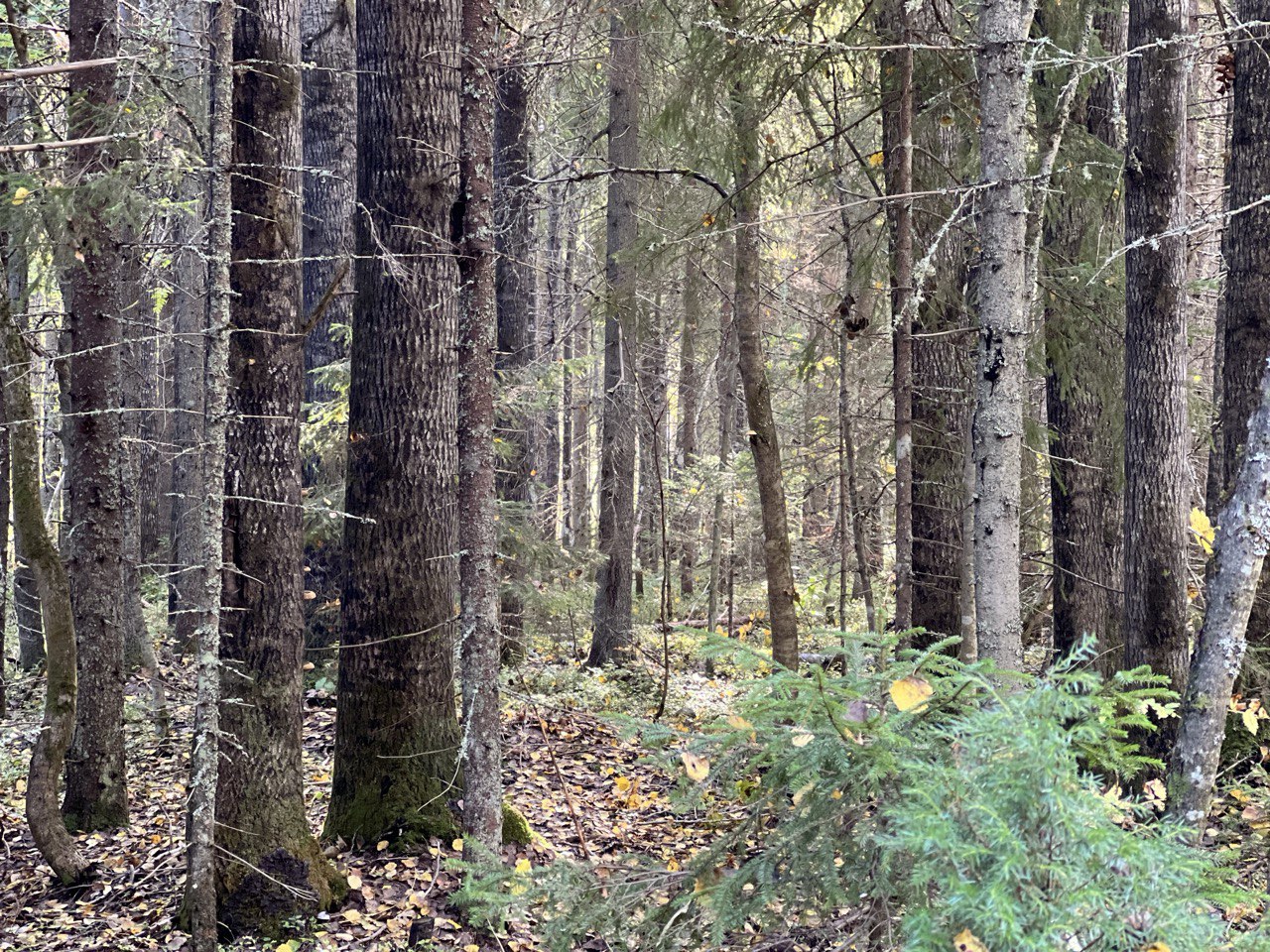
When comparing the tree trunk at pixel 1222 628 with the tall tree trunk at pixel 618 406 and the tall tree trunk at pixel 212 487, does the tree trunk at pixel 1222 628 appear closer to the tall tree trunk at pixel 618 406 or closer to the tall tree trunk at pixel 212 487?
the tall tree trunk at pixel 212 487

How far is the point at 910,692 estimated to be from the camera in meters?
2.81

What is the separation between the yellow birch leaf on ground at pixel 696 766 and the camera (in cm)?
311

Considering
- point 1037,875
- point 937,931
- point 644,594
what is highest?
point 1037,875

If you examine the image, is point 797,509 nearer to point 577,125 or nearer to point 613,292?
point 577,125

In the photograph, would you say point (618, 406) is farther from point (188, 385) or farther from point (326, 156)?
point (188, 385)

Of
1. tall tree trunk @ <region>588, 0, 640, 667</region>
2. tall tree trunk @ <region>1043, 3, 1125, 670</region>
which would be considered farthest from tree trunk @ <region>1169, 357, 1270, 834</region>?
tall tree trunk @ <region>588, 0, 640, 667</region>

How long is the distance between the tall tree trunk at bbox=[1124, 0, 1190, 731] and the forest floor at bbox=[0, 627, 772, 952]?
3.72 metres

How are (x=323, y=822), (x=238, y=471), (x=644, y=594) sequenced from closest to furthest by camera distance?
(x=238, y=471) < (x=323, y=822) < (x=644, y=594)

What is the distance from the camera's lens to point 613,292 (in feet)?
29.8

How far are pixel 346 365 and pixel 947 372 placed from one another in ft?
19.5

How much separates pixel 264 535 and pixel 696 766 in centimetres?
400

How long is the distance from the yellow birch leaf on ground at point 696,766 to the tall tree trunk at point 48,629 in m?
4.97

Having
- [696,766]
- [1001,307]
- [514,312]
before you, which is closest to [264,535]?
[696,766]

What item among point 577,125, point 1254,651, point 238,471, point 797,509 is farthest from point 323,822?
point 797,509
